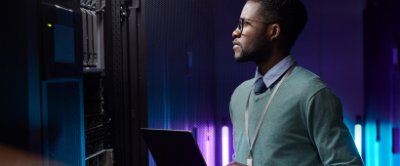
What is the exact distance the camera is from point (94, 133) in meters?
2.26

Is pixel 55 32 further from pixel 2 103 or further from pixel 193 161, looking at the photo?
pixel 193 161

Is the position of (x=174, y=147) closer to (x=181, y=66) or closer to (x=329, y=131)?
(x=329, y=131)

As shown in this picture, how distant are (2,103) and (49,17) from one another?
13.9 inches

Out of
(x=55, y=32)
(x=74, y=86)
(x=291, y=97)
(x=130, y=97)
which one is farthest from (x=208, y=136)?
(x=291, y=97)

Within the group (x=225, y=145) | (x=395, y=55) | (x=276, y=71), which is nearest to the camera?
(x=276, y=71)

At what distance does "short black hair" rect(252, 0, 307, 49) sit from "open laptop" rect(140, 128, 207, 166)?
0.47 metres

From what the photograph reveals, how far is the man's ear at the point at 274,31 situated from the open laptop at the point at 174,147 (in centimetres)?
43

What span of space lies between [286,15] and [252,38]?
5.1 inches

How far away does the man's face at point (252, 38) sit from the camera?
1.32 meters

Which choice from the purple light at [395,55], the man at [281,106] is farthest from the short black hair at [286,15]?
the purple light at [395,55]

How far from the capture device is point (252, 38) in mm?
1320

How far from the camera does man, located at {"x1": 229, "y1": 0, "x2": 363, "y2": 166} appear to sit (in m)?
1.14

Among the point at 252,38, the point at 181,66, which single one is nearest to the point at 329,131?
the point at 252,38

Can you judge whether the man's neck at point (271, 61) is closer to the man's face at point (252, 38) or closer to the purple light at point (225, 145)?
the man's face at point (252, 38)
